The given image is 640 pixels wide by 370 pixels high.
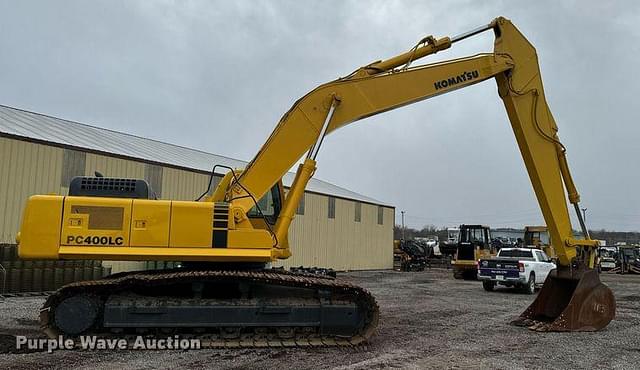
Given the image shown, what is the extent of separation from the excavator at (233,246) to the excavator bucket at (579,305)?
1.3 inches

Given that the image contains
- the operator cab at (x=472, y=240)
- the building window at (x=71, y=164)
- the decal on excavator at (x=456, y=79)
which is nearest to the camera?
the decal on excavator at (x=456, y=79)

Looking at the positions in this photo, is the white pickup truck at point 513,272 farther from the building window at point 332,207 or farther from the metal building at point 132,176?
the building window at point 332,207

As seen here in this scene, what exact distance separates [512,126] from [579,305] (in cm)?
382

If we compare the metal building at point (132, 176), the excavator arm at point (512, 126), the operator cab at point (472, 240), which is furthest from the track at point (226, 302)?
the operator cab at point (472, 240)

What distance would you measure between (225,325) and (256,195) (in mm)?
2257

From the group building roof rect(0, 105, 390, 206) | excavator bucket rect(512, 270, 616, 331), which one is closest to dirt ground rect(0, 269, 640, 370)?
excavator bucket rect(512, 270, 616, 331)

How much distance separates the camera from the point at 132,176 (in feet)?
65.6

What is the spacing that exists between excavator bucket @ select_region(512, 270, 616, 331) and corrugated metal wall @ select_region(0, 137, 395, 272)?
13.1 meters

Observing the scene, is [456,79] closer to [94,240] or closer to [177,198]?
[94,240]

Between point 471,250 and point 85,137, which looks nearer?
point 85,137

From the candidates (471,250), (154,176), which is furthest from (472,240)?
(154,176)

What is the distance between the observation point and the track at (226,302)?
849cm

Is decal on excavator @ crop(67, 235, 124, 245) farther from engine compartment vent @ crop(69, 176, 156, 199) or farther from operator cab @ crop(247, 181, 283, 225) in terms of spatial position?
operator cab @ crop(247, 181, 283, 225)

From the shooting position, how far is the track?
8.49 metres
